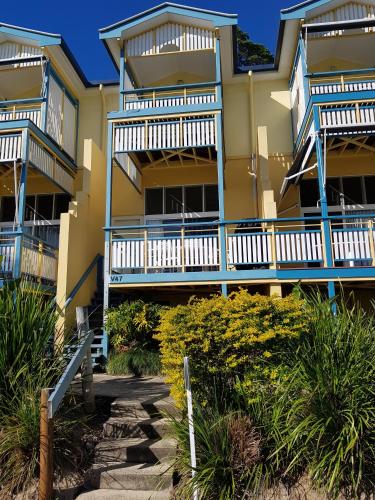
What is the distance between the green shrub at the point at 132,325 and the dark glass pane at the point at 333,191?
6.38 meters

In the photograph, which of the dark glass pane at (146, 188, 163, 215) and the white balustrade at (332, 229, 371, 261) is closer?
the white balustrade at (332, 229, 371, 261)

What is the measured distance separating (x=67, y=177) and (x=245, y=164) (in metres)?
5.52

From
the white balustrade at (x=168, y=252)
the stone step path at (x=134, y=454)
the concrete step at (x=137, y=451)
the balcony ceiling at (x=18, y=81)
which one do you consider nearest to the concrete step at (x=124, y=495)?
the stone step path at (x=134, y=454)

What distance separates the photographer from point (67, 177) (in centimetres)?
1338

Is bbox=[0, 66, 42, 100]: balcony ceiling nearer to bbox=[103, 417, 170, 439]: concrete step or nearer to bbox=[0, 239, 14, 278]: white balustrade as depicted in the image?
bbox=[0, 239, 14, 278]: white balustrade

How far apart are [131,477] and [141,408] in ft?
4.56

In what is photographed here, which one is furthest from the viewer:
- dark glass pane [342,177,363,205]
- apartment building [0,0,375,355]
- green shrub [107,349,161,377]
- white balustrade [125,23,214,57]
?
dark glass pane [342,177,363,205]

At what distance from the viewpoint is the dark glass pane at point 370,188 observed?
41.7 feet

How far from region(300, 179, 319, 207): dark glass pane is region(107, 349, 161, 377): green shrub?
6.69 m

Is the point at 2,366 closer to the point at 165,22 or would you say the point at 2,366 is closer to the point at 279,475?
the point at 279,475

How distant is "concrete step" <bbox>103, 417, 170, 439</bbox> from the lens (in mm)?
5629

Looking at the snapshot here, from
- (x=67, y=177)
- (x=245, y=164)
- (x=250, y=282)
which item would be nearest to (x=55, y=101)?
(x=67, y=177)

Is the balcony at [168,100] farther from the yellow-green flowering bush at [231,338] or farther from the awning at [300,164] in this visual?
the yellow-green flowering bush at [231,338]

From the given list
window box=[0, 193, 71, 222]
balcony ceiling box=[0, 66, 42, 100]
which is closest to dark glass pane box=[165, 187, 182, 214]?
window box=[0, 193, 71, 222]
